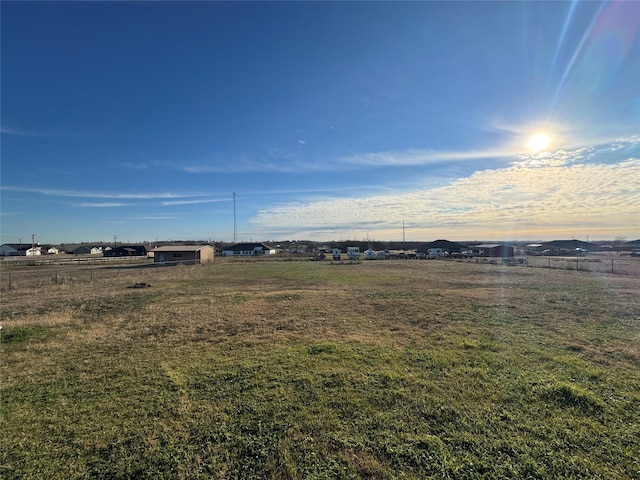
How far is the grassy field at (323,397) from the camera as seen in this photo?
3.62 metres

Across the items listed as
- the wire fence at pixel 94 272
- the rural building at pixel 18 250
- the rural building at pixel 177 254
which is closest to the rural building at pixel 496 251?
the wire fence at pixel 94 272

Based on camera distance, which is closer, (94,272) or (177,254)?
(94,272)

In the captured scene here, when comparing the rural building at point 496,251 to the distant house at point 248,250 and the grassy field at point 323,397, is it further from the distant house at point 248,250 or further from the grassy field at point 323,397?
the grassy field at point 323,397

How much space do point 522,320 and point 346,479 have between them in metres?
9.40

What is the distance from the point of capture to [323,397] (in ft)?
16.7

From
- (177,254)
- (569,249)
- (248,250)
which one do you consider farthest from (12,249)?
(569,249)

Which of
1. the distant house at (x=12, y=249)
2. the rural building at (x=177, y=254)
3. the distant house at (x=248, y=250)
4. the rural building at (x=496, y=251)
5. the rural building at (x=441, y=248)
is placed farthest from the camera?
the distant house at (x=12, y=249)

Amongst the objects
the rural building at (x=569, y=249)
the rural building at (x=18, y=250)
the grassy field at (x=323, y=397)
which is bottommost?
the grassy field at (x=323, y=397)

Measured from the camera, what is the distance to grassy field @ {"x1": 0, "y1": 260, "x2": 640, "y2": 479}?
3619 millimetres

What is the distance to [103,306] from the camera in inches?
521

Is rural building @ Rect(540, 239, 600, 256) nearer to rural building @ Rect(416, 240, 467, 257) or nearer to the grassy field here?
rural building @ Rect(416, 240, 467, 257)

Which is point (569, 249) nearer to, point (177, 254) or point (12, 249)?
point (177, 254)

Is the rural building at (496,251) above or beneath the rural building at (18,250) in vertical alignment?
beneath

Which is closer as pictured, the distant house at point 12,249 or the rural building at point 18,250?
the rural building at point 18,250
